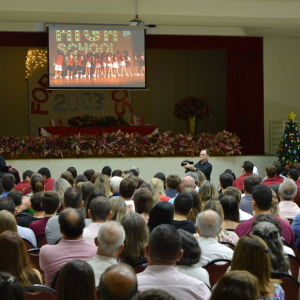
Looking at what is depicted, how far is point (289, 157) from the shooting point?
9.45 meters

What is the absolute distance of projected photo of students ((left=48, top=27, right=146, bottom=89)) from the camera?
9586mm

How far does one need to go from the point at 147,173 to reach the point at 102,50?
3.25 meters

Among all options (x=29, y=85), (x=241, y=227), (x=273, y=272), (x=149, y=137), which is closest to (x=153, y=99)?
(x=29, y=85)

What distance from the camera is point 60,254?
8.35 ft

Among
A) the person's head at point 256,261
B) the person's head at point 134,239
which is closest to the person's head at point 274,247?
the person's head at point 256,261

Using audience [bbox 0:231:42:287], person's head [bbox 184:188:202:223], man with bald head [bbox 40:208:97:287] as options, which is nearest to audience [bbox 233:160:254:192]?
person's head [bbox 184:188:202:223]

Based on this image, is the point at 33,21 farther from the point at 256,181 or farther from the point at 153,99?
the point at 256,181

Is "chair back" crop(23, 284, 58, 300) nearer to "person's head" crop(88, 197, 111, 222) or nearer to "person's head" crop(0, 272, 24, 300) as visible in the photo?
"person's head" crop(0, 272, 24, 300)

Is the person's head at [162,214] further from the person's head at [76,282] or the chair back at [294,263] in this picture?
the person's head at [76,282]

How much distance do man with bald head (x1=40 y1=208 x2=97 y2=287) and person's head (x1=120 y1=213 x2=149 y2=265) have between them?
0.22 m

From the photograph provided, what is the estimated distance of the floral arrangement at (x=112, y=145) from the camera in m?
8.88

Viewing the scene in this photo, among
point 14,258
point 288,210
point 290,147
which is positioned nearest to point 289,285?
point 14,258

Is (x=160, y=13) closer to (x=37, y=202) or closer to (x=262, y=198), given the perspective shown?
(x=37, y=202)

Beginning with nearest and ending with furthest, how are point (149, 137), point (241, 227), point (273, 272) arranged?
point (273, 272), point (241, 227), point (149, 137)
